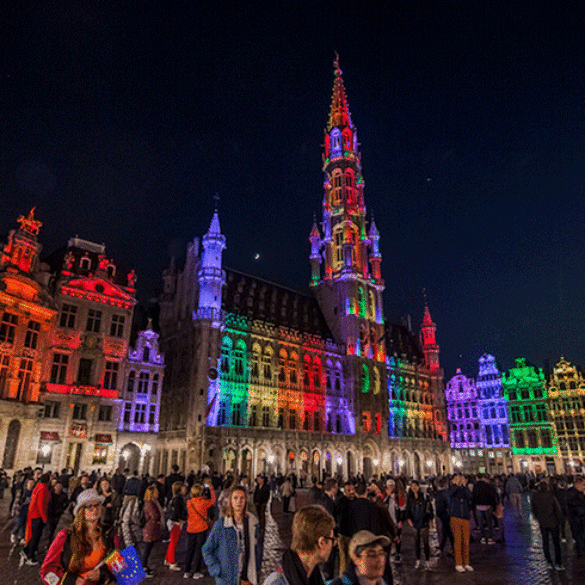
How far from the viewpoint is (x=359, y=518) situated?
23.7ft

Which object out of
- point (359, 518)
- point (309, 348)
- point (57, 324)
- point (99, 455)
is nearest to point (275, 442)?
point (309, 348)

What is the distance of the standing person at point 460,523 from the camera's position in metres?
9.67

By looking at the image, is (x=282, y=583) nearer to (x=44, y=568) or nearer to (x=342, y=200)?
(x=44, y=568)

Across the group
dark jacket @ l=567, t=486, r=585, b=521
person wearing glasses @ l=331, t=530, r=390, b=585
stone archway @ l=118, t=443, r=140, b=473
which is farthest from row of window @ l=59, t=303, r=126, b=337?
person wearing glasses @ l=331, t=530, r=390, b=585

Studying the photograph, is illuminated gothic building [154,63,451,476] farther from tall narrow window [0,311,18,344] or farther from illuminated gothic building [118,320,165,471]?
tall narrow window [0,311,18,344]

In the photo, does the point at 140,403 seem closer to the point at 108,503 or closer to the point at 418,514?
the point at 108,503

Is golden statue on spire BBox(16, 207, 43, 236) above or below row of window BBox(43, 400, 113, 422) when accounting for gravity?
above

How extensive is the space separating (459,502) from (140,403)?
3740cm

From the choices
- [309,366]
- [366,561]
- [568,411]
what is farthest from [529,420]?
[366,561]

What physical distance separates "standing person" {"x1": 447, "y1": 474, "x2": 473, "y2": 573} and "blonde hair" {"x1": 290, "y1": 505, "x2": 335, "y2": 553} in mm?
7527

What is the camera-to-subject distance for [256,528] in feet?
17.5

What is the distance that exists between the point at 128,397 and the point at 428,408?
44.2 metres

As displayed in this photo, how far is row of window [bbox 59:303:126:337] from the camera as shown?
38.0 m

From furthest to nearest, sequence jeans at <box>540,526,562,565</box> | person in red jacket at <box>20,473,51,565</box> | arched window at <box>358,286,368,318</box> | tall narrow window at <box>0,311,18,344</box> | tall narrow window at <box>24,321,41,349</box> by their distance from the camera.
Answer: arched window at <box>358,286,368,318</box>
tall narrow window at <box>24,321,41,349</box>
tall narrow window at <box>0,311,18,344</box>
jeans at <box>540,526,562,565</box>
person in red jacket at <box>20,473,51,565</box>
